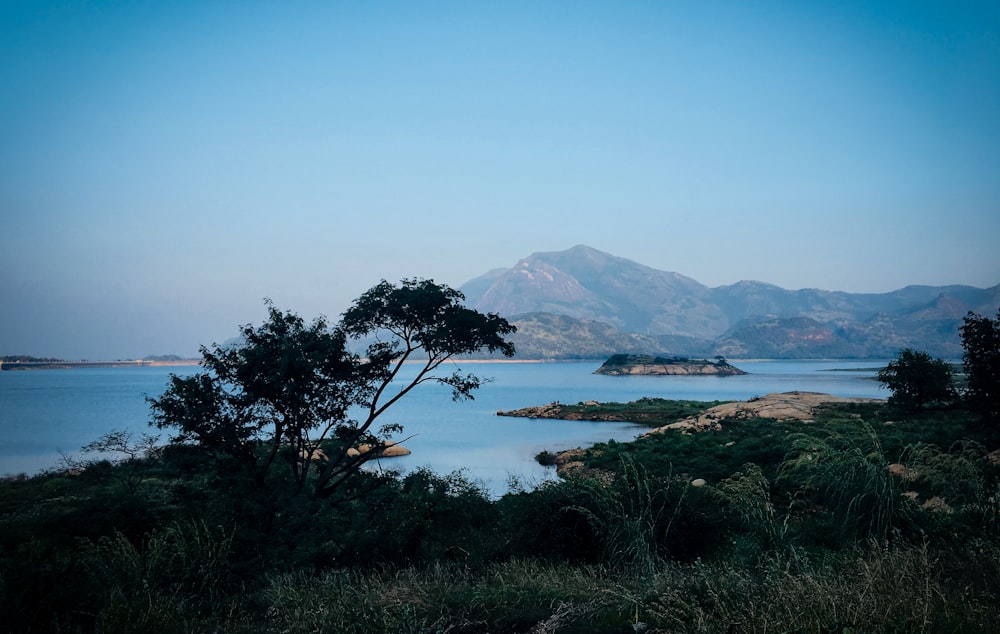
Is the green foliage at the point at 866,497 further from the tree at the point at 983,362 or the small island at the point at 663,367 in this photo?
the small island at the point at 663,367

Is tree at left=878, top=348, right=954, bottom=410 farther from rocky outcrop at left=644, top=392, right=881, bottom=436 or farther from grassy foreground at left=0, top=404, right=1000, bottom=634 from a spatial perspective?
grassy foreground at left=0, top=404, right=1000, bottom=634

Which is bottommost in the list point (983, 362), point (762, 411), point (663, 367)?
point (663, 367)

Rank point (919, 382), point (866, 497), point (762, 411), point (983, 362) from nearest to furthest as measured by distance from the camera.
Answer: point (866, 497), point (983, 362), point (919, 382), point (762, 411)

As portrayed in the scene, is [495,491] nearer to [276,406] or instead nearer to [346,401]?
[346,401]

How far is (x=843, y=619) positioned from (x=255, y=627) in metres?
6.16

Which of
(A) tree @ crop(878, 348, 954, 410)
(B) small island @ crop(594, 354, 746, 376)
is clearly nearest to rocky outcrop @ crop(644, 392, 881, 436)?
(A) tree @ crop(878, 348, 954, 410)

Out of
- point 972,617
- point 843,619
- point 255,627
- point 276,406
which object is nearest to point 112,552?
point 255,627

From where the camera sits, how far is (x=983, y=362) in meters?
25.7

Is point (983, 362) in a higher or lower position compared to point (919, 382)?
higher

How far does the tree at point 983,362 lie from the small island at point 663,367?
147711mm

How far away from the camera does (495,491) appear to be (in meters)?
28.6

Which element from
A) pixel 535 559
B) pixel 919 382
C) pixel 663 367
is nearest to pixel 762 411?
pixel 919 382

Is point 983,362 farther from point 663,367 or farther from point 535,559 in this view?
point 663,367

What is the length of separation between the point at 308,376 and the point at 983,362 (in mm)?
27049
